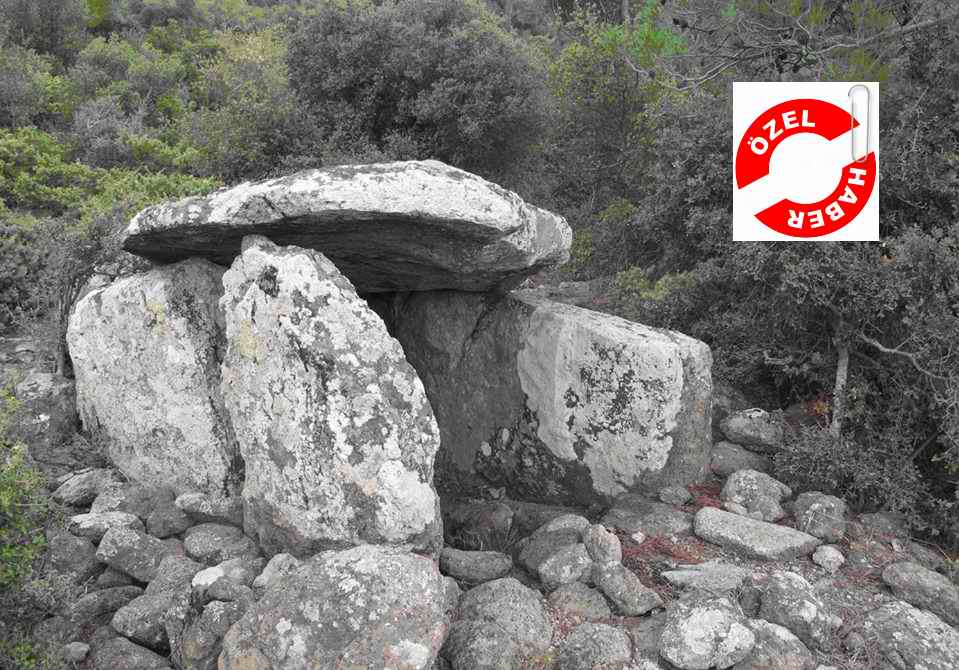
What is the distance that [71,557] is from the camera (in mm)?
5039

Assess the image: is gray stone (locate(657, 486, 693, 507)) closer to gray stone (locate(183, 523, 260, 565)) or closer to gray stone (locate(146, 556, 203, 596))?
gray stone (locate(183, 523, 260, 565))

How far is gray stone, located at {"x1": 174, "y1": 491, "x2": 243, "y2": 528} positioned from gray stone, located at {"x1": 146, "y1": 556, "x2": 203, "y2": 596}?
0.50 metres

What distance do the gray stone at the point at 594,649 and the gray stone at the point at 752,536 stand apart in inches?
57.2

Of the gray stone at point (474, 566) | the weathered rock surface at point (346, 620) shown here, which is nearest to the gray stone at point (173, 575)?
the weathered rock surface at point (346, 620)

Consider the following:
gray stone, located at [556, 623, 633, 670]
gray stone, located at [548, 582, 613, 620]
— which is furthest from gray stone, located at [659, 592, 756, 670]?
gray stone, located at [548, 582, 613, 620]

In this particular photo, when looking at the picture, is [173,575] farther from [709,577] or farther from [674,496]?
[674,496]

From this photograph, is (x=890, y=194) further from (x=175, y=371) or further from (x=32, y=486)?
(x=32, y=486)

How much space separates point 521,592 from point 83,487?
134 inches

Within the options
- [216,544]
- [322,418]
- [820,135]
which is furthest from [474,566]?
[820,135]

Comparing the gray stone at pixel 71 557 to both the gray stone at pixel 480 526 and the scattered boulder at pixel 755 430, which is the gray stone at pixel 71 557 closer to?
the gray stone at pixel 480 526

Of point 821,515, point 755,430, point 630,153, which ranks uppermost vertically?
point 630,153

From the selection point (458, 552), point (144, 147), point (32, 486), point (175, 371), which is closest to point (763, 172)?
point (458, 552)

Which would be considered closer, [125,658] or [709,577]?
[125,658]

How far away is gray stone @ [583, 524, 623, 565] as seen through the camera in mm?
5156
